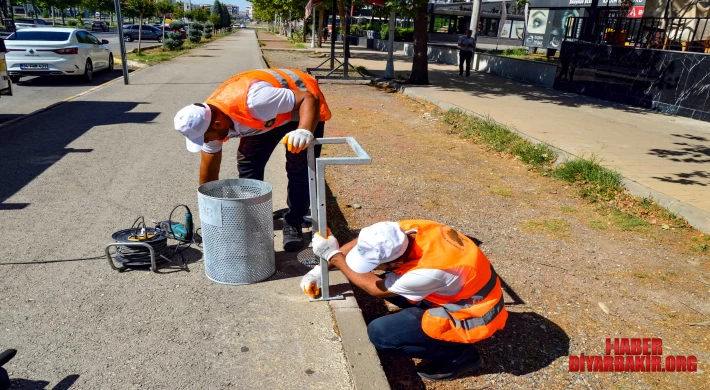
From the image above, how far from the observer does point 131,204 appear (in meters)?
5.02

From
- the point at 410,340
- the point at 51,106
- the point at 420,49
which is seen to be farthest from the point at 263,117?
A: the point at 420,49

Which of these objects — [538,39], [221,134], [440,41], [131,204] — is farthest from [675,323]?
[440,41]

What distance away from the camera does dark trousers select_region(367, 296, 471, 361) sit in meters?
2.77

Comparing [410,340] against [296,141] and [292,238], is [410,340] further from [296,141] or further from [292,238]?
[292,238]

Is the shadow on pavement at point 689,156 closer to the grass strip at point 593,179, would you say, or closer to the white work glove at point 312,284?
the grass strip at point 593,179

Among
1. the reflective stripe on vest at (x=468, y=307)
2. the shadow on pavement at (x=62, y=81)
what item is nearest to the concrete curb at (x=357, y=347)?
the reflective stripe on vest at (x=468, y=307)

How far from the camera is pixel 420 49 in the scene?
15.2 meters

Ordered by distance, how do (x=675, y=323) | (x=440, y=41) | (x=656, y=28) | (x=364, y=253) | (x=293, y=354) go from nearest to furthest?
(x=364, y=253) < (x=293, y=354) < (x=675, y=323) < (x=656, y=28) < (x=440, y=41)

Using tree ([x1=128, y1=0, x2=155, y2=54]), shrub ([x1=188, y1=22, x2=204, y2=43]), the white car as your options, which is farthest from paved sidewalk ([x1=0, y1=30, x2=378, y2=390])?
shrub ([x1=188, y1=22, x2=204, y2=43])

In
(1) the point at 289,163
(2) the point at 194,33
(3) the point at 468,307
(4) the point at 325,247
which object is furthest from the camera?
(2) the point at 194,33

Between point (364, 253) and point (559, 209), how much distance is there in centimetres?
389

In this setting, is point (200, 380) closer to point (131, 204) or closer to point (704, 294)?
point (131, 204)

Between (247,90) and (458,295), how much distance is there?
1991mm

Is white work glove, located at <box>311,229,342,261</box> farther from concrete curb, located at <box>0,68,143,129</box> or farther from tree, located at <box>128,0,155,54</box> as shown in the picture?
tree, located at <box>128,0,155,54</box>
